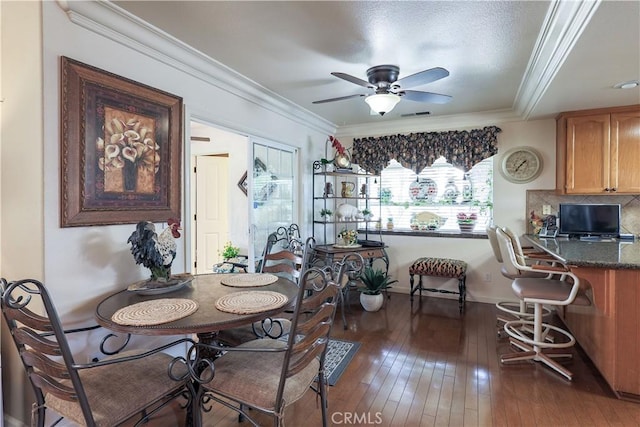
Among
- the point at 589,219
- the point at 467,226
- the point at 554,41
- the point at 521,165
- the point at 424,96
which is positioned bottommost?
the point at 467,226

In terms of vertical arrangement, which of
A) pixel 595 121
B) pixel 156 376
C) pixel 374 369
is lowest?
pixel 374 369

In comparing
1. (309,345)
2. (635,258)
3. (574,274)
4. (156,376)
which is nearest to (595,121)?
(635,258)

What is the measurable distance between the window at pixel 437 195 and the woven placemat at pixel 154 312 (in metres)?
3.73

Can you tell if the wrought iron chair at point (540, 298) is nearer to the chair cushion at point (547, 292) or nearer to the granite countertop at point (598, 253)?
the chair cushion at point (547, 292)

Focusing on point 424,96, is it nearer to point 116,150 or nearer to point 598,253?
point 598,253

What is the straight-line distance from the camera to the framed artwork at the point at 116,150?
1.89 metres

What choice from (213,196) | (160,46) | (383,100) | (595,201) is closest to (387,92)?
(383,100)

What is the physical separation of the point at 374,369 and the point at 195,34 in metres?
2.75

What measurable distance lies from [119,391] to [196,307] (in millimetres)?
452

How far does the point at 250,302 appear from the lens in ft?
5.75

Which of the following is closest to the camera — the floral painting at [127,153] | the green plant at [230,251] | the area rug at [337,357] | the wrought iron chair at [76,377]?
the wrought iron chair at [76,377]

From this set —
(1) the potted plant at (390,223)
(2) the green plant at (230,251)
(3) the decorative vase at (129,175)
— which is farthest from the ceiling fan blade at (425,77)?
(2) the green plant at (230,251)

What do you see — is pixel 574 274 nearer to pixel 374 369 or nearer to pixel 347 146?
pixel 374 369

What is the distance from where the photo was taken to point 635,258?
237 centimetres
